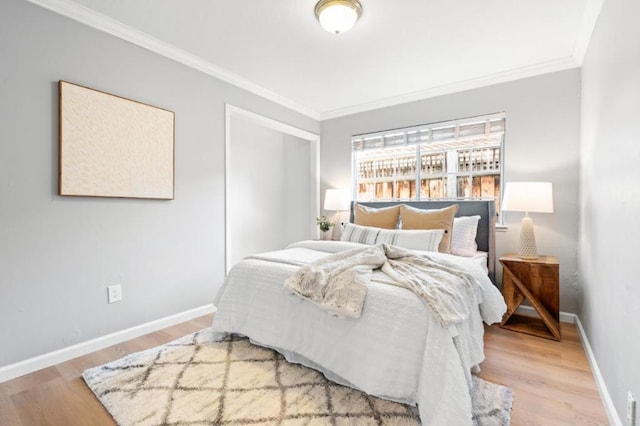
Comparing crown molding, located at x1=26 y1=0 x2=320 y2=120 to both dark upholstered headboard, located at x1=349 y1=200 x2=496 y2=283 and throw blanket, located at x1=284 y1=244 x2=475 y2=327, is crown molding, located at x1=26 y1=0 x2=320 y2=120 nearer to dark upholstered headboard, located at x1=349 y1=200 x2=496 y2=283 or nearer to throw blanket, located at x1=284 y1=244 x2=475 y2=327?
throw blanket, located at x1=284 y1=244 x2=475 y2=327

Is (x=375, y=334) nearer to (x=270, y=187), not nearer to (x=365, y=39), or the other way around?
(x=365, y=39)

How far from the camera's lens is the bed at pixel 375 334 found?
1361mm

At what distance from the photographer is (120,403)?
1.62 metres

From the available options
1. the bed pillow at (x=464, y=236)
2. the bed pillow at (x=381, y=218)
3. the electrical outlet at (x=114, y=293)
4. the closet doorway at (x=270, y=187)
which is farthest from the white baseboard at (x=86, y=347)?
the bed pillow at (x=464, y=236)

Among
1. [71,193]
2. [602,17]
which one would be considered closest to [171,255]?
[71,193]

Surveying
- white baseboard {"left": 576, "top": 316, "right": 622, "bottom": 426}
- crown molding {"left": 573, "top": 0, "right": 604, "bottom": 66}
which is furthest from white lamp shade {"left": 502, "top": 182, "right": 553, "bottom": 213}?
crown molding {"left": 573, "top": 0, "right": 604, "bottom": 66}

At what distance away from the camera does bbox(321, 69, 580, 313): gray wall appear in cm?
281

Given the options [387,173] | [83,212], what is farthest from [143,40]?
[387,173]

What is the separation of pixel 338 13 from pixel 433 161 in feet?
7.22

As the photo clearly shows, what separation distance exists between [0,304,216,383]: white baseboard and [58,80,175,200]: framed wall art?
107 cm

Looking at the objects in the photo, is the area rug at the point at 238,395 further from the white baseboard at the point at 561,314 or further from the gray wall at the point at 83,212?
the white baseboard at the point at 561,314

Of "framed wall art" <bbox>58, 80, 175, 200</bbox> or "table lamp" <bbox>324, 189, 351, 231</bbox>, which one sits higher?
"framed wall art" <bbox>58, 80, 175, 200</bbox>

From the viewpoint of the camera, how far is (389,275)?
5.88 ft

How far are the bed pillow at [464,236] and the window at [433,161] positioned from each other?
593 millimetres
